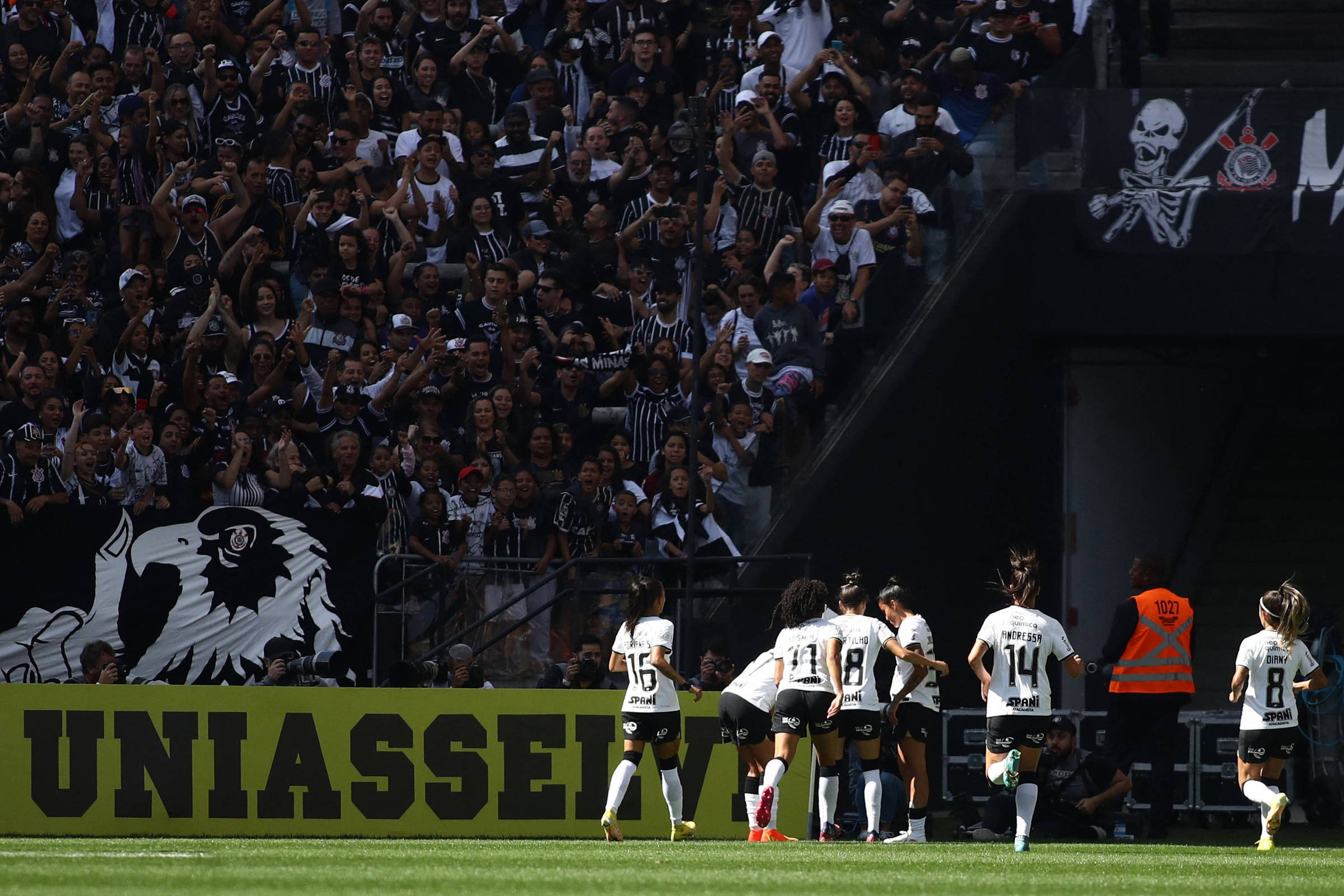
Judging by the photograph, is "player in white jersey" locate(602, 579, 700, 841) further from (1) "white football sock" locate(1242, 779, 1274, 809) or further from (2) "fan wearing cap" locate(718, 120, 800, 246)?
(2) "fan wearing cap" locate(718, 120, 800, 246)

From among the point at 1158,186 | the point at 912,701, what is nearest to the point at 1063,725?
the point at 912,701

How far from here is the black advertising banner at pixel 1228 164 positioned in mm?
16984

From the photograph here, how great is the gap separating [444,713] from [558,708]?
84 cm

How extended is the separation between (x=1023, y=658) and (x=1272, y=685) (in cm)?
195

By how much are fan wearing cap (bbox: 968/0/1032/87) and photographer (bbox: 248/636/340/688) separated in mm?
8468

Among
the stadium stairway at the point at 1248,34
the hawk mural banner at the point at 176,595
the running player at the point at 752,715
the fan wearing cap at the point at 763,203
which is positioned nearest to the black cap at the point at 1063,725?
the running player at the point at 752,715

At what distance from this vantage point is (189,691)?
13.7 metres

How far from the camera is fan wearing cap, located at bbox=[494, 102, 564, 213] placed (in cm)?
1838

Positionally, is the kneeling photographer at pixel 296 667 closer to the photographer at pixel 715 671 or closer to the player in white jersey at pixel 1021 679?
the photographer at pixel 715 671

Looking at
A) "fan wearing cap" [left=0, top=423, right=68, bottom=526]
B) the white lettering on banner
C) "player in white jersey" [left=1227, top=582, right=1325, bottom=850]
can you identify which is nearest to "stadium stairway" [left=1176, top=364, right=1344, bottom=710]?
the white lettering on banner

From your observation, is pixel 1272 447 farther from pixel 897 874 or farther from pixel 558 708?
pixel 897 874

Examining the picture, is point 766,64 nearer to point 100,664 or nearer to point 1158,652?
point 1158,652

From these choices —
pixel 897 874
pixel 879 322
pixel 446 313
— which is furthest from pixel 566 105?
pixel 897 874

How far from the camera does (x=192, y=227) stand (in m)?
17.7
